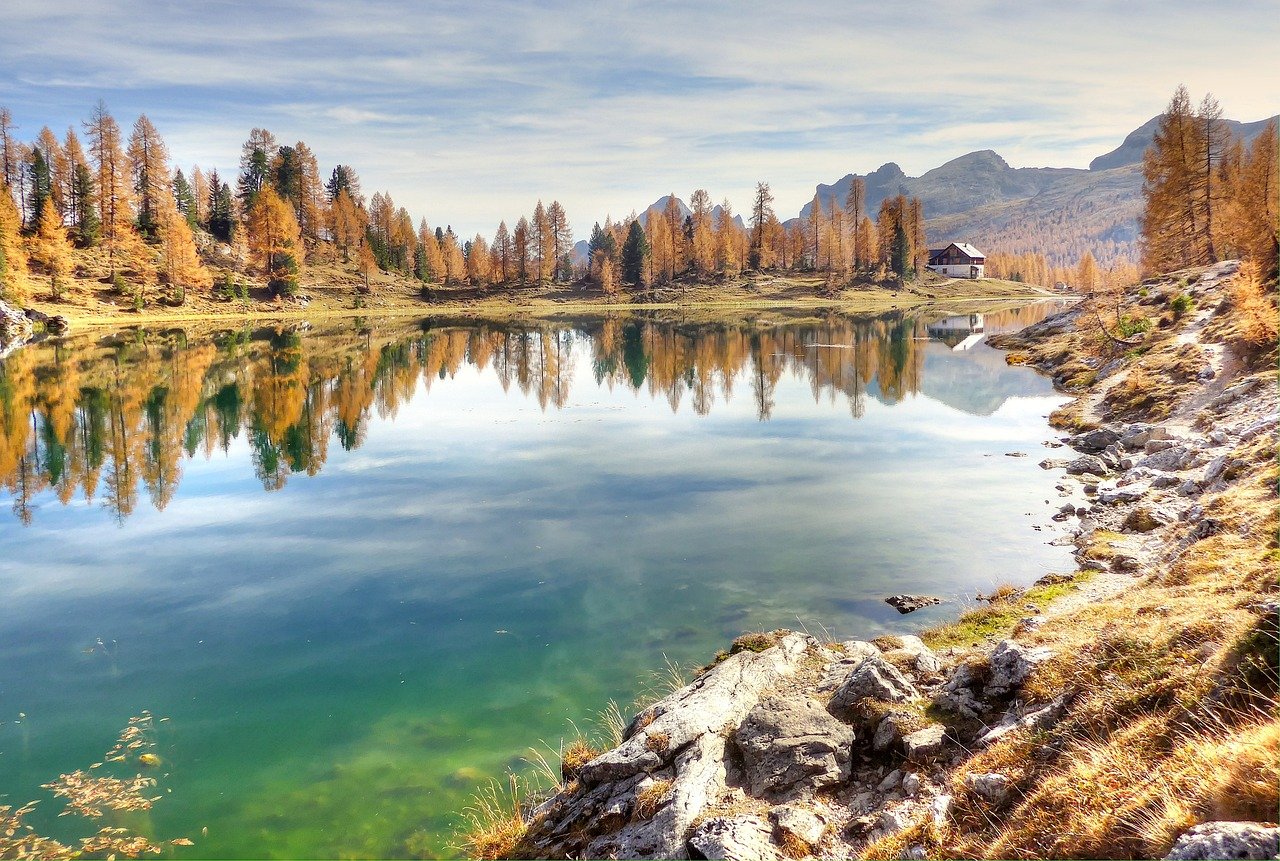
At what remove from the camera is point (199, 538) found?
950 inches

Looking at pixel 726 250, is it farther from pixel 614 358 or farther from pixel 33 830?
pixel 33 830

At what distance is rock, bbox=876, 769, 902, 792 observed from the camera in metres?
9.75

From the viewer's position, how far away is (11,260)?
91.1 meters

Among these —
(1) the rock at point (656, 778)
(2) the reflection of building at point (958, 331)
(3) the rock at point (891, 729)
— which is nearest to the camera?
(1) the rock at point (656, 778)

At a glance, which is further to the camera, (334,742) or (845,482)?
(845,482)

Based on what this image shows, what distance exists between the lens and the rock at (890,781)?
9.75 metres

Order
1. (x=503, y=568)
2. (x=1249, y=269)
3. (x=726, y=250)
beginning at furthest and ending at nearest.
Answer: (x=726, y=250) → (x=1249, y=269) → (x=503, y=568)

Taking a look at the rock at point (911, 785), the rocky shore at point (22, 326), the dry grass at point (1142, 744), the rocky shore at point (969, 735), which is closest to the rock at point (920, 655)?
the rocky shore at point (969, 735)

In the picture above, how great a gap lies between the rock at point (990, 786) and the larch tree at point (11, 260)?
11199cm

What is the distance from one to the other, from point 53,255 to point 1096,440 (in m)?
124

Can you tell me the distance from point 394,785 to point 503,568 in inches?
354

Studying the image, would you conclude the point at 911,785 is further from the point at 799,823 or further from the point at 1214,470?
the point at 1214,470

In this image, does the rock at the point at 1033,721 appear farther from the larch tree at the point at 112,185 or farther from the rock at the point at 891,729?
the larch tree at the point at 112,185

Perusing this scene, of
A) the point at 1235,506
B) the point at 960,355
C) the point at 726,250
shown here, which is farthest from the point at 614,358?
the point at 726,250
